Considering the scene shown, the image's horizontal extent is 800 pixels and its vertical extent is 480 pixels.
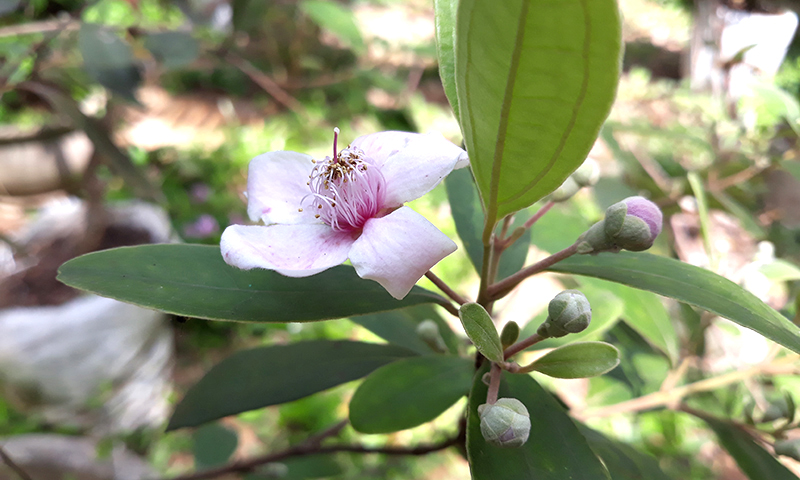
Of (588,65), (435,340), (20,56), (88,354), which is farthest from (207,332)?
(588,65)

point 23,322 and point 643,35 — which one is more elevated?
point 643,35

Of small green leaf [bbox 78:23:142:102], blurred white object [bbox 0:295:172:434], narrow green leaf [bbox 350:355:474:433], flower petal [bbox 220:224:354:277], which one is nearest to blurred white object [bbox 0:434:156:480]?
blurred white object [bbox 0:295:172:434]

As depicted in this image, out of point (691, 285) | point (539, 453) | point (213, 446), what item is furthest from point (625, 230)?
point (213, 446)

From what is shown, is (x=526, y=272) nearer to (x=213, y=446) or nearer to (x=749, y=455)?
(x=749, y=455)

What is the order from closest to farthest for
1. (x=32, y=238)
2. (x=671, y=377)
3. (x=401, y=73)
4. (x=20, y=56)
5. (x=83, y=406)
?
(x=671, y=377) < (x=20, y=56) < (x=83, y=406) < (x=32, y=238) < (x=401, y=73)

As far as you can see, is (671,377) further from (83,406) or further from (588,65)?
(83,406)
